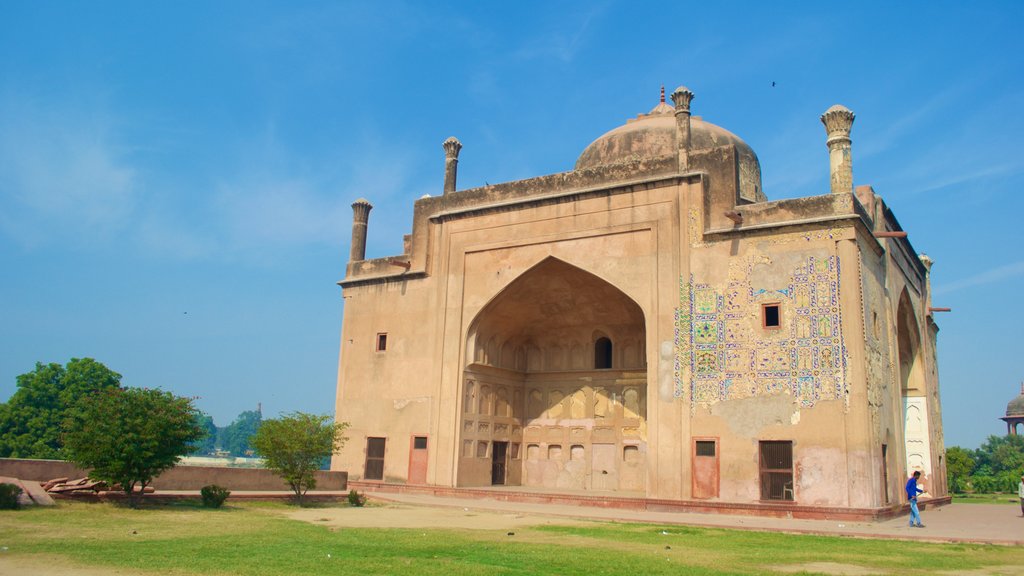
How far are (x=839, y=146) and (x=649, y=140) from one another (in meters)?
5.49

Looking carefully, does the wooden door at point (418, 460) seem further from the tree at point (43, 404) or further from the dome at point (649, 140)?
the tree at point (43, 404)

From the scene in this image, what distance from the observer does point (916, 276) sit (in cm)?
2095

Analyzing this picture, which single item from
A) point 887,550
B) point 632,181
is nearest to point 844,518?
point 887,550

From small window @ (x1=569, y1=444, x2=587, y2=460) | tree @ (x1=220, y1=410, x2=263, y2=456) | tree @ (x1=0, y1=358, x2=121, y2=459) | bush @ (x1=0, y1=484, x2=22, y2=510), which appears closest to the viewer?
bush @ (x1=0, y1=484, x2=22, y2=510)

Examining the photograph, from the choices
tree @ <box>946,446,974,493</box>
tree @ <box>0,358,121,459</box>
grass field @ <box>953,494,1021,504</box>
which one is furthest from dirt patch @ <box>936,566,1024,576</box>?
tree @ <box>0,358,121,459</box>

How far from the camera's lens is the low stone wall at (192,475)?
11.9 m

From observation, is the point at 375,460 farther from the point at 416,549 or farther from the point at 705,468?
the point at 416,549

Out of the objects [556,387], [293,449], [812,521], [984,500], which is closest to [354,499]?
[293,449]

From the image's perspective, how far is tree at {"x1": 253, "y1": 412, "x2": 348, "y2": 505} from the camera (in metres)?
13.8

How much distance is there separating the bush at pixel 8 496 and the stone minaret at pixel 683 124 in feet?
41.4

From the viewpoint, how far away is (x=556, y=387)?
66.5 ft

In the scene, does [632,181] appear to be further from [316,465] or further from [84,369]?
[84,369]

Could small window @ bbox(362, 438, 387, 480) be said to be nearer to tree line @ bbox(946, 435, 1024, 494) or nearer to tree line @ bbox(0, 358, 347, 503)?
tree line @ bbox(0, 358, 347, 503)

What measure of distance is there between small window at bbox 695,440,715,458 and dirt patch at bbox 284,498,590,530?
11.7 ft
